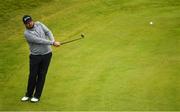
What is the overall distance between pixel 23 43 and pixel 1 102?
4.59 meters

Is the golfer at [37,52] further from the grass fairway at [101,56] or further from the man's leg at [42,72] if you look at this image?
the grass fairway at [101,56]

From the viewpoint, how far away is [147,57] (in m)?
14.8

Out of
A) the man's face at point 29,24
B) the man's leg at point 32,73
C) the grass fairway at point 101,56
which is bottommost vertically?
the grass fairway at point 101,56

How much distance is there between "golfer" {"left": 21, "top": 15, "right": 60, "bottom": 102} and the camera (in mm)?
11727

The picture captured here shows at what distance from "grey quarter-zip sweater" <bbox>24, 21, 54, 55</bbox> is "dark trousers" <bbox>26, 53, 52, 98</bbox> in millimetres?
130

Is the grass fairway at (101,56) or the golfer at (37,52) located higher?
the golfer at (37,52)

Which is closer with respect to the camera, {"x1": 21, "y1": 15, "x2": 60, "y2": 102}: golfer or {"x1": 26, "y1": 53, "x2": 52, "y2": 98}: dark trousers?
{"x1": 21, "y1": 15, "x2": 60, "y2": 102}: golfer

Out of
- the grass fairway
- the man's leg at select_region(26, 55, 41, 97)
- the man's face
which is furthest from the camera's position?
the grass fairway

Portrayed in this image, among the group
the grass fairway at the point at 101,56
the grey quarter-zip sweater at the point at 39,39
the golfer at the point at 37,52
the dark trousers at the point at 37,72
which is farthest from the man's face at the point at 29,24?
the grass fairway at the point at 101,56

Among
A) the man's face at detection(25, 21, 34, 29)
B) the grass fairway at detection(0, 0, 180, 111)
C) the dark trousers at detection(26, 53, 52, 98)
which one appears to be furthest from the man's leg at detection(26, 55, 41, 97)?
the man's face at detection(25, 21, 34, 29)

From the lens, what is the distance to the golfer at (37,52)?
11727mm

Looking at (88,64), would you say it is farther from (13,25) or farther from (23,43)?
(13,25)

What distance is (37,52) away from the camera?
39.2ft

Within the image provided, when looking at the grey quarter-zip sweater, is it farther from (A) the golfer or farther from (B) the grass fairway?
(B) the grass fairway
